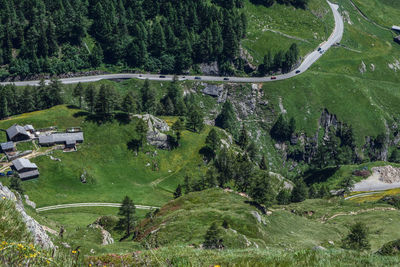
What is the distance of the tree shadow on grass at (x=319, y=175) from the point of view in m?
174

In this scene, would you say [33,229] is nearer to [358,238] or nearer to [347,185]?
[358,238]

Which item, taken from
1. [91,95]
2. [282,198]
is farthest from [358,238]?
[91,95]

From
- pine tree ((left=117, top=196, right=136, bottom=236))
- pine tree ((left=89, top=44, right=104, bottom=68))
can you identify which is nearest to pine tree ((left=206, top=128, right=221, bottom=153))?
pine tree ((left=117, top=196, right=136, bottom=236))

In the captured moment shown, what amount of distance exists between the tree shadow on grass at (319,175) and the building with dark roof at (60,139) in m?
126

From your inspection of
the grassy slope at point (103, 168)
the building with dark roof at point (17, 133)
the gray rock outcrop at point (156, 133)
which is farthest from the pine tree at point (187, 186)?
the building with dark roof at point (17, 133)

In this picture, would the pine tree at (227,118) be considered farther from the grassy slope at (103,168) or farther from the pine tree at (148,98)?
the grassy slope at (103,168)

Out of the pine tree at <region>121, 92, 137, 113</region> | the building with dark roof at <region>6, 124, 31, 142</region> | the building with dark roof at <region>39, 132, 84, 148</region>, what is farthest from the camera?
the pine tree at <region>121, 92, 137, 113</region>

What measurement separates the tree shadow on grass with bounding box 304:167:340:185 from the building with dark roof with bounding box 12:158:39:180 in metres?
138

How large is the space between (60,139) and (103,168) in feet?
62.9

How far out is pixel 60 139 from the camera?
119250 mm

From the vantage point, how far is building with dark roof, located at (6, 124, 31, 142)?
112312 millimetres

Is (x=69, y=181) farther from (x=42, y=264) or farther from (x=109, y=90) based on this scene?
(x=42, y=264)

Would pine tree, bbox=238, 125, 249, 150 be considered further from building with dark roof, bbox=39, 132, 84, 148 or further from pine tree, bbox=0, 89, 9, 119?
pine tree, bbox=0, 89, 9, 119

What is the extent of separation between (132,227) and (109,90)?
211 feet
